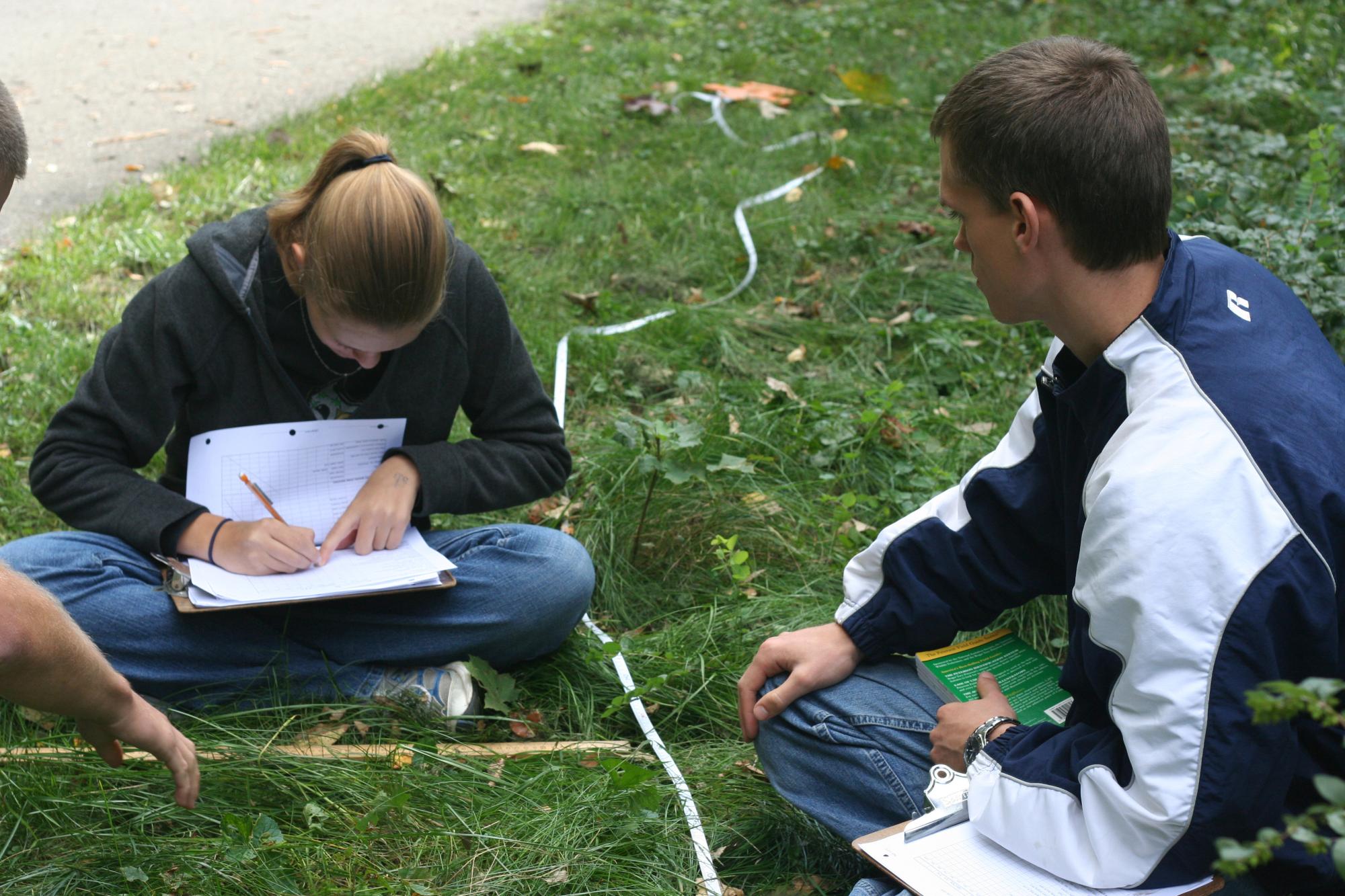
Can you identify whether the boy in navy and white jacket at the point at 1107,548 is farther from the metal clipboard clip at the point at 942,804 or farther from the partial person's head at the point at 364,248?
the partial person's head at the point at 364,248

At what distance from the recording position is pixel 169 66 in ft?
21.9

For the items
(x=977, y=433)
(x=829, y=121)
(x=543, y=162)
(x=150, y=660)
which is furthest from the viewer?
(x=829, y=121)

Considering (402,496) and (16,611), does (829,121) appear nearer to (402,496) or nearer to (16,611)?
(402,496)

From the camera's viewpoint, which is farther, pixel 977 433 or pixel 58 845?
pixel 977 433

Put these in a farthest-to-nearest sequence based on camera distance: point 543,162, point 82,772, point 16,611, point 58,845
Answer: point 543,162, point 82,772, point 58,845, point 16,611

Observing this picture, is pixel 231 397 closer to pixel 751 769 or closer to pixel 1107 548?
pixel 751 769

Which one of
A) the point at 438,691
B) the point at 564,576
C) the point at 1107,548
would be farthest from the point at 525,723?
the point at 1107,548

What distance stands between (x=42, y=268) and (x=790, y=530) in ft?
9.18

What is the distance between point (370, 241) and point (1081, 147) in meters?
1.26

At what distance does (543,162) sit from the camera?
5.51 meters

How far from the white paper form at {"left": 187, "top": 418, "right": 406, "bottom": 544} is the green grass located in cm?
39

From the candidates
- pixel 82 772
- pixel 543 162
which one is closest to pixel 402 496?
pixel 82 772

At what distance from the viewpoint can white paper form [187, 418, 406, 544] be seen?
254 cm

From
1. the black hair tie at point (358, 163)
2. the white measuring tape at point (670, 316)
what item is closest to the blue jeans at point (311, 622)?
the white measuring tape at point (670, 316)
